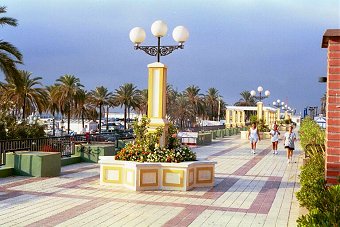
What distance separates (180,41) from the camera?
11203mm

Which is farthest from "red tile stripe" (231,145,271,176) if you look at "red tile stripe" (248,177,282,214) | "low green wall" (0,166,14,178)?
"low green wall" (0,166,14,178)

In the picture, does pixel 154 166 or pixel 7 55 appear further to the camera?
pixel 7 55

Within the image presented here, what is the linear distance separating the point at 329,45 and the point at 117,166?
604 centimetres

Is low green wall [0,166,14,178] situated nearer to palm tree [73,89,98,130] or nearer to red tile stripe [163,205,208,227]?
red tile stripe [163,205,208,227]

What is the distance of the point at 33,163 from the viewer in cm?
1177

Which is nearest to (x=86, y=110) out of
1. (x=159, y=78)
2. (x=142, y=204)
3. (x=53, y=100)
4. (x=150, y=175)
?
(x=53, y=100)

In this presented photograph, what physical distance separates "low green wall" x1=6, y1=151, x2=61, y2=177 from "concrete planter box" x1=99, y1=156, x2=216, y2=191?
2077 millimetres

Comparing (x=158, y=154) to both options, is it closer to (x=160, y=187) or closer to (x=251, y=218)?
(x=160, y=187)

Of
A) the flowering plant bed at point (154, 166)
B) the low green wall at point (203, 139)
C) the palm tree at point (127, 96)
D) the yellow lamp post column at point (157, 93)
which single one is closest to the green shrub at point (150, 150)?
the flowering plant bed at point (154, 166)

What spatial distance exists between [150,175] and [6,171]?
4164 mm

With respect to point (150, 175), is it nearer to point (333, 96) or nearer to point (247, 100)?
point (333, 96)

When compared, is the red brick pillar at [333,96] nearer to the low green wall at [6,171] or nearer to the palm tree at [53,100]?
the low green wall at [6,171]

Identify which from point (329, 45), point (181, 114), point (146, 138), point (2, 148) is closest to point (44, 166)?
point (2, 148)

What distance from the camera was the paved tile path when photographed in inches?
282
